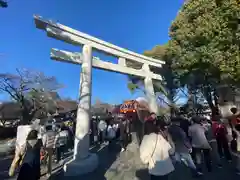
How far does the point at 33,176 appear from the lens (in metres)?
4.32

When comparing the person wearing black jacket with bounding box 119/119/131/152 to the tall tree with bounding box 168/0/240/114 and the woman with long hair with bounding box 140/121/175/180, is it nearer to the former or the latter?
the tall tree with bounding box 168/0/240/114

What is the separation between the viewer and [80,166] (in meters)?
7.51

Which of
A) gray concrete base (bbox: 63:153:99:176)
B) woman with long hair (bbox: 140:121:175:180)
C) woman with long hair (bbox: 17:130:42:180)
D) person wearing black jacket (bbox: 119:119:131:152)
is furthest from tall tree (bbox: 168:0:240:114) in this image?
woman with long hair (bbox: 17:130:42:180)

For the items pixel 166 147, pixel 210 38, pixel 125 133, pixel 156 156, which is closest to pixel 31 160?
pixel 156 156

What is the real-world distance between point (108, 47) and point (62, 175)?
19.3 feet

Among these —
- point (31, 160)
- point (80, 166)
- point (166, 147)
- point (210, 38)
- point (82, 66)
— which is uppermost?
point (210, 38)

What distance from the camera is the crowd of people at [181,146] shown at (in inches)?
150

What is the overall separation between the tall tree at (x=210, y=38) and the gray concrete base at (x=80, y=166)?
334 inches

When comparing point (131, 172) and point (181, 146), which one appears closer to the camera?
point (181, 146)

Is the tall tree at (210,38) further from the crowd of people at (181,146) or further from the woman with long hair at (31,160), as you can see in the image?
the woman with long hair at (31,160)

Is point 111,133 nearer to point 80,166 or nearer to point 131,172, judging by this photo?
point 80,166

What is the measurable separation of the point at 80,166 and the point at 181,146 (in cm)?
365

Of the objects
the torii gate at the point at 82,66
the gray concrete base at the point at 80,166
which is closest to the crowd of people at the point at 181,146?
the gray concrete base at the point at 80,166

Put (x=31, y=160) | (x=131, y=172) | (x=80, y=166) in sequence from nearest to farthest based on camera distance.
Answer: (x=31, y=160)
(x=131, y=172)
(x=80, y=166)
